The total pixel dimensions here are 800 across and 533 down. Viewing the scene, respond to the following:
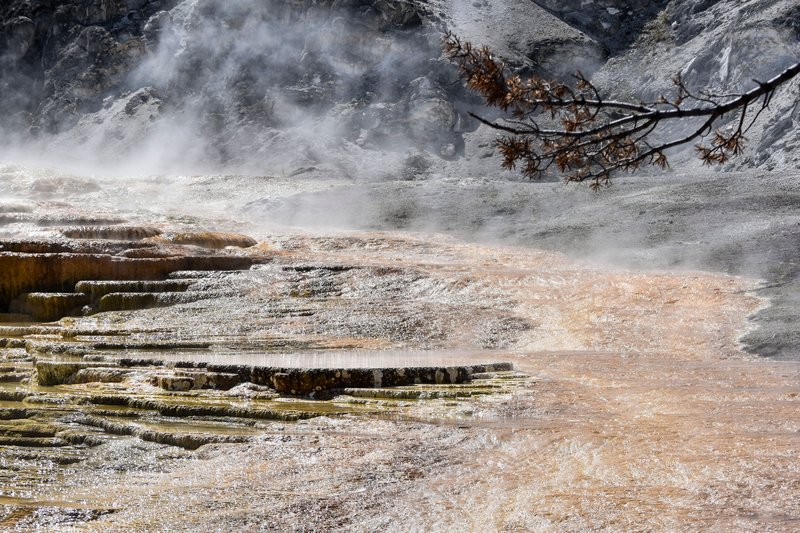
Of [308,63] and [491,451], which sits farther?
[308,63]

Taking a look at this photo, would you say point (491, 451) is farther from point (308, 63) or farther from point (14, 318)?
point (308, 63)

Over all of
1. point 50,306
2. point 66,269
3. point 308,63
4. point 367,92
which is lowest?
point 50,306

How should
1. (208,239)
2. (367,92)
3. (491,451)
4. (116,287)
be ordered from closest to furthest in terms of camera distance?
1. (491,451)
2. (116,287)
3. (208,239)
4. (367,92)

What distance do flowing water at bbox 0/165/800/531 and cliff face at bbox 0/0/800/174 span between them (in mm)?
20242

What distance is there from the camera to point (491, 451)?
4.23m

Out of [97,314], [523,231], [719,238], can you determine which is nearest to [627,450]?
[97,314]

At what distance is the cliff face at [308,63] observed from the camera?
1177 inches

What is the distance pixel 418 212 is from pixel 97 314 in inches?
425

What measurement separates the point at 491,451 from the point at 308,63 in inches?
1221

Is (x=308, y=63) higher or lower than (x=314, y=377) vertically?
higher

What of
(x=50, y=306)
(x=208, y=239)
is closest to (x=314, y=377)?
(x=50, y=306)

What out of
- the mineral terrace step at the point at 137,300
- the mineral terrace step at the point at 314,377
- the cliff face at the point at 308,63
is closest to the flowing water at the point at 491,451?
the mineral terrace step at the point at 314,377

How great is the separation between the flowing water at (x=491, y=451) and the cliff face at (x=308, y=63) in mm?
20242

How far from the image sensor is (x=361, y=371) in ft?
18.9
